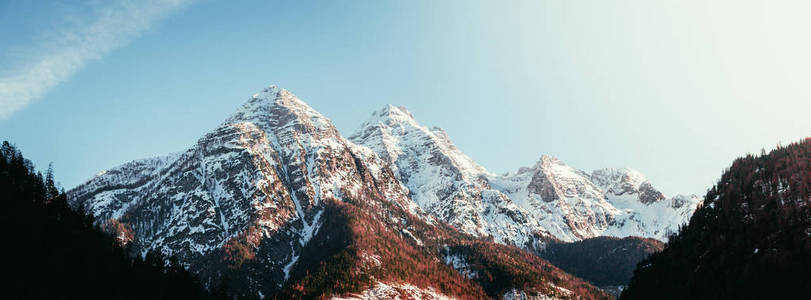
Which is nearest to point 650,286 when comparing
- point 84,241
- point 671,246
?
point 671,246

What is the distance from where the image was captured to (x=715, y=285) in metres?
134

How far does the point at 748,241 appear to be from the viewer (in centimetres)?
13362

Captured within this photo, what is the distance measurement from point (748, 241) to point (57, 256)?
203m

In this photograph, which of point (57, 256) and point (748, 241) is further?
point (748, 241)

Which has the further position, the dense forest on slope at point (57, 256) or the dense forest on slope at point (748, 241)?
the dense forest on slope at point (748, 241)

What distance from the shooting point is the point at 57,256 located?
123 m

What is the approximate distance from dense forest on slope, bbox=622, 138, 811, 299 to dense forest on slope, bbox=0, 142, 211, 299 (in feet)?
558

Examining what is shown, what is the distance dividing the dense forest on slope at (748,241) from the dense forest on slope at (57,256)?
170 metres

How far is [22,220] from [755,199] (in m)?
226

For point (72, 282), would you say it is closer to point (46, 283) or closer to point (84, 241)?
point (46, 283)

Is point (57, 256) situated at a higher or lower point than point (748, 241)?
lower

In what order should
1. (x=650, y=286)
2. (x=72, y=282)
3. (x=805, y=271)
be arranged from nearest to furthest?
(x=805, y=271) < (x=72, y=282) < (x=650, y=286)

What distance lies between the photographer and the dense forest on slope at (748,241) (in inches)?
4486

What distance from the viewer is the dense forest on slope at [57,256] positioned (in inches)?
4395
